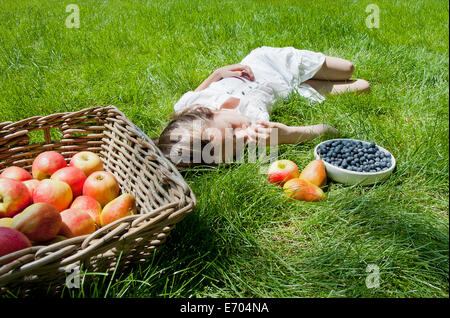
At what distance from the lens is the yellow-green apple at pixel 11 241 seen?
1105 millimetres

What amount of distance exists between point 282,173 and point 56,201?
3.41 feet

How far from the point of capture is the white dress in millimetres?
2525

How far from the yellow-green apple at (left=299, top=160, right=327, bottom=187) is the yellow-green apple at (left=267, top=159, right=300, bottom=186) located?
55 mm

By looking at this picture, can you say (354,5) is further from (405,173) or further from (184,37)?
(405,173)

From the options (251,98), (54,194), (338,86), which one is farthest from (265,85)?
(54,194)

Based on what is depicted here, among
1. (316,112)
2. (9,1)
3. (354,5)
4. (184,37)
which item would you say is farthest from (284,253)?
(9,1)

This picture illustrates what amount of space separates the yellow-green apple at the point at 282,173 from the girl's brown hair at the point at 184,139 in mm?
415

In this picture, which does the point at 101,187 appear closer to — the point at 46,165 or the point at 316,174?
the point at 46,165

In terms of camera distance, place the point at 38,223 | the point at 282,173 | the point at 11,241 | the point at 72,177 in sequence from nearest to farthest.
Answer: the point at 11,241
the point at 38,223
the point at 72,177
the point at 282,173

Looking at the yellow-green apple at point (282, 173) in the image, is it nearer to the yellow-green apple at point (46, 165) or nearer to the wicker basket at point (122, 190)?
the wicker basket at point (122, 190)

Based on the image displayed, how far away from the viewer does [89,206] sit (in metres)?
1.51

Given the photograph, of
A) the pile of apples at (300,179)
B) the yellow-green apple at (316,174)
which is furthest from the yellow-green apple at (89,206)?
the yellow-green apple at (316,174)

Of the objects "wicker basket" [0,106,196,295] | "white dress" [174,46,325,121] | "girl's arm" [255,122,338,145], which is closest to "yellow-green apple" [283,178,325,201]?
"girl's arm" [255,122,338,145]
